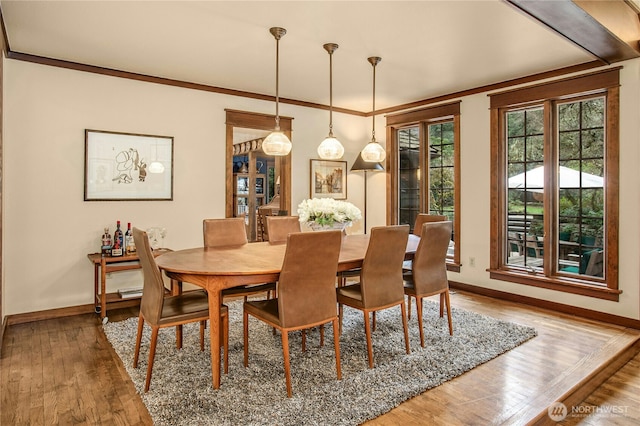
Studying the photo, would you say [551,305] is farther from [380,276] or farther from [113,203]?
[113,203]

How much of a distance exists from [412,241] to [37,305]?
3560mm

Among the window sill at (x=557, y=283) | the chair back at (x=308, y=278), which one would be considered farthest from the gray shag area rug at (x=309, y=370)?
the window sill at (x=557, y=283)

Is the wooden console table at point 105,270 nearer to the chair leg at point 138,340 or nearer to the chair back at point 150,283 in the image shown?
the chair leg at point 138,340

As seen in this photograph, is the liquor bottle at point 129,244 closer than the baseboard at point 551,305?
No

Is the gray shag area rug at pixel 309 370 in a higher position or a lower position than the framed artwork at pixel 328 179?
lower

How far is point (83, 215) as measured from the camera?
3.96 m

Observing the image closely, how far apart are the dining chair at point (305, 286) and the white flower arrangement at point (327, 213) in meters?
0.84

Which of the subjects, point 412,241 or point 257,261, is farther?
point 412,241

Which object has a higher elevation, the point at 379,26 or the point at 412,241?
the point at 379,26

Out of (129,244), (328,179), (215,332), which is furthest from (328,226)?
(328,179)

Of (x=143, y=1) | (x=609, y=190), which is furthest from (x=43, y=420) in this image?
(x=609, y=190)

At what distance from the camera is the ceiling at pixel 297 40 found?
9.02ft

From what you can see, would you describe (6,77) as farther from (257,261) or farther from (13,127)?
(257,261)

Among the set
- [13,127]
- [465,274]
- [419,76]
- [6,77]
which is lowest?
[465,274]
